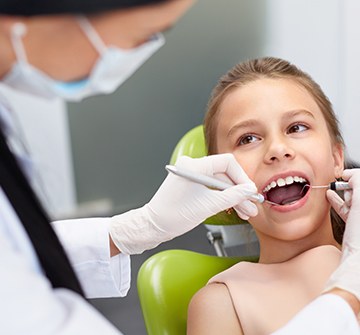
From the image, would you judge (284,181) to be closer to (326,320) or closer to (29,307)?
(326,320)

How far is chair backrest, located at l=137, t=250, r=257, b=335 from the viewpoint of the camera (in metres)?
1.58

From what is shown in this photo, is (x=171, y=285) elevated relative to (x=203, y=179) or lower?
lower

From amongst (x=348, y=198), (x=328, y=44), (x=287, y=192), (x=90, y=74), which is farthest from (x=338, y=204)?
(x=328, y=44)

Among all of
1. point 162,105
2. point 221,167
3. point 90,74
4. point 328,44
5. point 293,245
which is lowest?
point 162,105

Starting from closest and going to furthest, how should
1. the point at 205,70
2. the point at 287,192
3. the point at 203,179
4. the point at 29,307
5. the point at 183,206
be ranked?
the point at 29,307 < the point at 203,179 < the point at 183,206 < the point at 287,192 < the point at 205,70

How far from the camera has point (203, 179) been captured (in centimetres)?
138

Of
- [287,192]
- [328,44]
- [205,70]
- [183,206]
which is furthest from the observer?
[205,70]

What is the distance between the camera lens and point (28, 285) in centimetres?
85

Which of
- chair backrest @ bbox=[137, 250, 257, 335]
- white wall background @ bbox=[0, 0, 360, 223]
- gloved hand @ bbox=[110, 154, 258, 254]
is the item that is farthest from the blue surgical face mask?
white wall background @ bbox=[0, 0, 360, 223]

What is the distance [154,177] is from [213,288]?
257 cm

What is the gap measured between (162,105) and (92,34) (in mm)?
3103

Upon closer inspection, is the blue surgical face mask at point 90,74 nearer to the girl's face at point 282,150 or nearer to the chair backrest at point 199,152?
the girl's face at point 282,150

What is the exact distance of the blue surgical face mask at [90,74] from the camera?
87 cm

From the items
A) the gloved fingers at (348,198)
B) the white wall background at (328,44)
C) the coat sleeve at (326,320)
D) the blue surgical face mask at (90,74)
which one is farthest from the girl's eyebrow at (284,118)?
the white wall background at (328,44)
